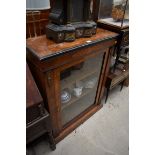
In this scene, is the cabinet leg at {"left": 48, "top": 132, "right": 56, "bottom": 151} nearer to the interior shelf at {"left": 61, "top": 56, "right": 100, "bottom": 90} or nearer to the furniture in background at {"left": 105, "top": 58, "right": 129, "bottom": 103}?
the interior shelf at {"left": 61, "top": 56, "right": 100, "bottom": 90}

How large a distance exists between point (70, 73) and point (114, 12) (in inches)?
32.1

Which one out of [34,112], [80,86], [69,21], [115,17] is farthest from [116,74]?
[34,112]

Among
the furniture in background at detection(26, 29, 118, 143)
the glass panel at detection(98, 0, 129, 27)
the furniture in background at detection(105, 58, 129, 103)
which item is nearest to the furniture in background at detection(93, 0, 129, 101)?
the glass panel at detection(98, 0, 129, 27)

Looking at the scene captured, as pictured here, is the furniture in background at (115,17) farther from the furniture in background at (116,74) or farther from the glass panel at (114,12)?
the furniture in background at (116,74)

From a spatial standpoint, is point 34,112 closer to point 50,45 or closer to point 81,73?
point 50,45

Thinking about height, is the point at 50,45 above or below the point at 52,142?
above

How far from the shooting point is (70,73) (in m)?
1.33

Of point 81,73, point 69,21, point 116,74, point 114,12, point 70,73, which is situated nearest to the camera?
point 69,21

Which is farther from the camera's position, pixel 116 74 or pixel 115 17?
pixel 116 74

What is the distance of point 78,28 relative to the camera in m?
1.13

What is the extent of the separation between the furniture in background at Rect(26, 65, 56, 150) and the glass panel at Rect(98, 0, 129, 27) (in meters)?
1.00

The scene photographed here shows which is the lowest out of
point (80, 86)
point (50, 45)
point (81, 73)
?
point (80, 86)
